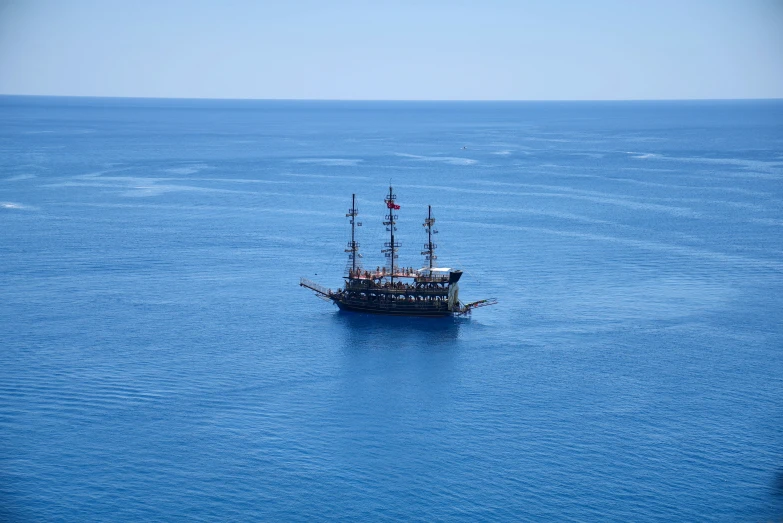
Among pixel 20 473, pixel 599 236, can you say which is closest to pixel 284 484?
pixel 20 473

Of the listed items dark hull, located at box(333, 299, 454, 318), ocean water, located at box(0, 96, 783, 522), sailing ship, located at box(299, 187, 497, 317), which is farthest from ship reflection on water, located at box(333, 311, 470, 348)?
sailing ship, located at box(299, 187, 497, 317)

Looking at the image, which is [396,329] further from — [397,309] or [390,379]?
[390,379]

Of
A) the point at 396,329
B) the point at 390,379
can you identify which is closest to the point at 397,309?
the point at 396,329

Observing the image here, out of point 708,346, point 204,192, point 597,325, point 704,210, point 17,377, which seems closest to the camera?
point 17,377

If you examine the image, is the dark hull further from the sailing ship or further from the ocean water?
the ocean water

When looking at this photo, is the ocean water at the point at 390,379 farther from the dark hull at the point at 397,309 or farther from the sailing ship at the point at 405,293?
the sailing ship at the point at 405,293

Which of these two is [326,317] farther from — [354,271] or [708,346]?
[708,346]

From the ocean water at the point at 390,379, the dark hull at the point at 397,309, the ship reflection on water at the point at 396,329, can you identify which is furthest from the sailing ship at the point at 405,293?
the ocean water at the point at 390,379

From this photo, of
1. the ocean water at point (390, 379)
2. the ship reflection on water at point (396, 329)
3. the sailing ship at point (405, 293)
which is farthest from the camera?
the sailing ship at point (405, 293)
